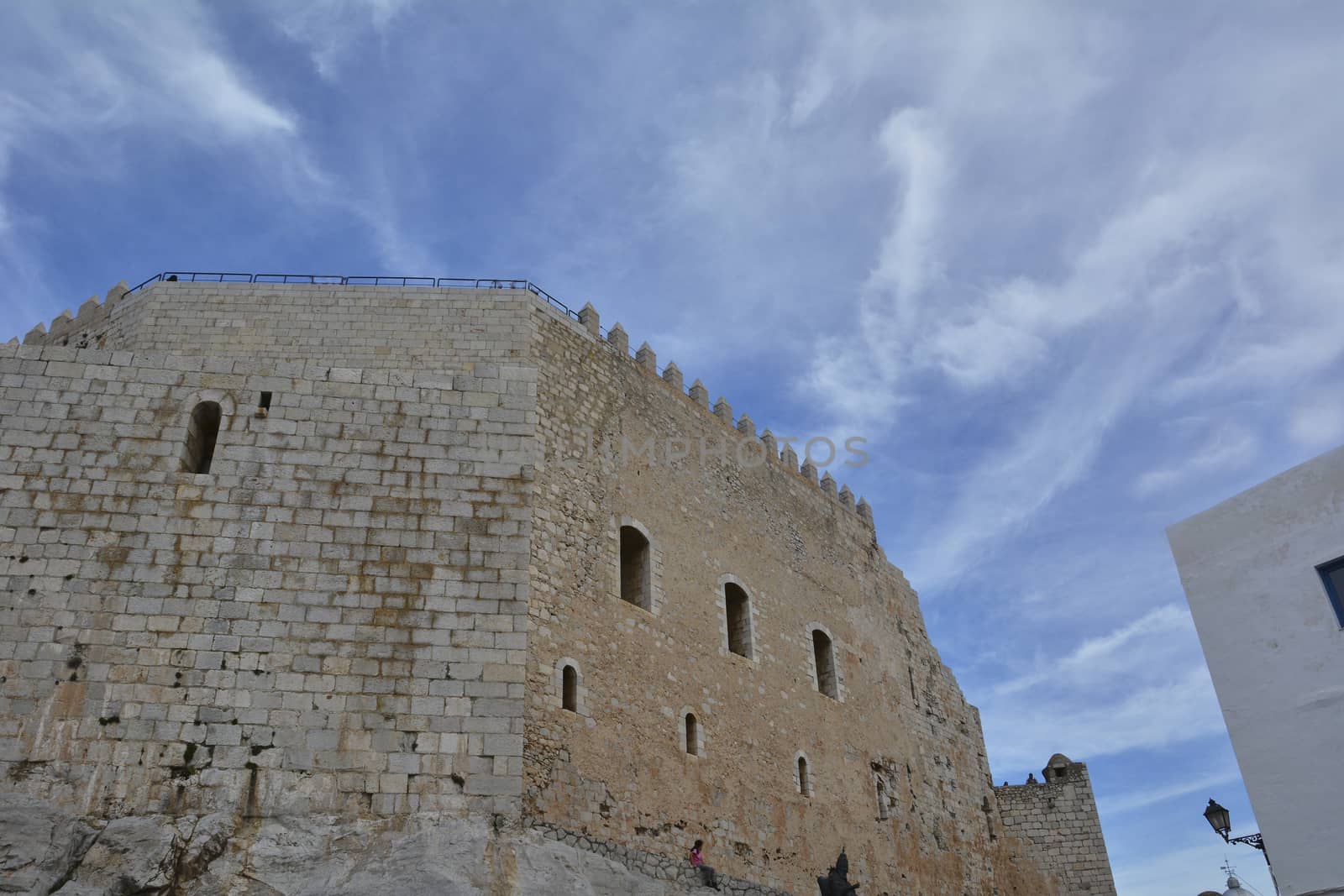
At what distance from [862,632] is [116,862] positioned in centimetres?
1520

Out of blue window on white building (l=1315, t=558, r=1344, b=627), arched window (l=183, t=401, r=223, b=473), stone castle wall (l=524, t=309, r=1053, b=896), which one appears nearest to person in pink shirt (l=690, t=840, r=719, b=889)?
stone castle wall (l=524, t=309, r=1053, b=896)

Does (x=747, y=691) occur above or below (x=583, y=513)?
below

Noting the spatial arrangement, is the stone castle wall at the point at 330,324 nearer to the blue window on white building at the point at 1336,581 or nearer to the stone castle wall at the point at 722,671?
the stone castle wall at the point at 722,671

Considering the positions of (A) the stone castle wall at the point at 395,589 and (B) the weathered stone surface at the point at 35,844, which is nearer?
(B) the weathered stone surface at the point at 35,844

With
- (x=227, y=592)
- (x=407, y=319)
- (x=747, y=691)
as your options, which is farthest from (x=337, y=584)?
(x=747, y=691)

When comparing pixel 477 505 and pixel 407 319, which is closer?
pixel 477 505

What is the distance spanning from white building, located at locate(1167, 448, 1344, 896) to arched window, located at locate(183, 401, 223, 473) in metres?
12.0

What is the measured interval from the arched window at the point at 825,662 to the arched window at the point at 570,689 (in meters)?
7.10

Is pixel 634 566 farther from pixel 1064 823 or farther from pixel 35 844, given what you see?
pixel 1064 823

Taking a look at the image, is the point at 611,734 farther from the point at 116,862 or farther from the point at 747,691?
the point at 116,862

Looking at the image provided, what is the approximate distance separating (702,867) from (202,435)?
333 inches

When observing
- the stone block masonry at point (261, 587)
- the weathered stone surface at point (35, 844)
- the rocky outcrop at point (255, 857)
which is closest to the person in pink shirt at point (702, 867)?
the rocky outcrop at point (255, 857)

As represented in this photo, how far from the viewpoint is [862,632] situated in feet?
77.3

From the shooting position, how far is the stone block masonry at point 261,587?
1203 centimetres
